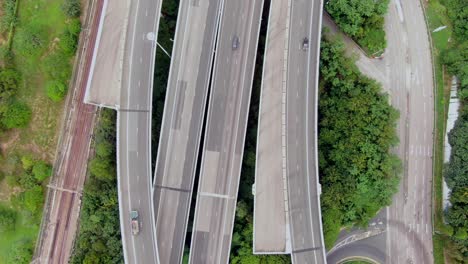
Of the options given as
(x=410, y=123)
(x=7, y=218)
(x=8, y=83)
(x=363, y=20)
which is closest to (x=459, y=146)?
(x=410, y=123)

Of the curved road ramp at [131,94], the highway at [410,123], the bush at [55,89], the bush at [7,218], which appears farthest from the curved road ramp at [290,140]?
the bush at [7,218]

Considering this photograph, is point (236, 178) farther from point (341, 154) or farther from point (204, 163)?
point (341, 154)

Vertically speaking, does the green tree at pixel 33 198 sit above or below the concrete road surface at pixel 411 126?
below

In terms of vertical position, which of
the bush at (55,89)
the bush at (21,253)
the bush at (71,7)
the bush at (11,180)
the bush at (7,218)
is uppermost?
the bush at (71,7)

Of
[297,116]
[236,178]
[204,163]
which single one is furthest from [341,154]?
[204,163]

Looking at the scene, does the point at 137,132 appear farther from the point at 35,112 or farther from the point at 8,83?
the point at 8,83

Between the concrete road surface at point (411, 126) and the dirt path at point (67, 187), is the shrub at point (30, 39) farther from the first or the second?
the concrete road surface at point (411, 126)

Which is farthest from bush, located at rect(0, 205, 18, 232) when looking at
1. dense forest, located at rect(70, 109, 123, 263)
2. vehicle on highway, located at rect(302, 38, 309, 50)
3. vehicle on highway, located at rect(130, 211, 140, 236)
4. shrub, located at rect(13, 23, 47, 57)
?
vehicle on highway, located at rect(302, 38, 309, 50)
